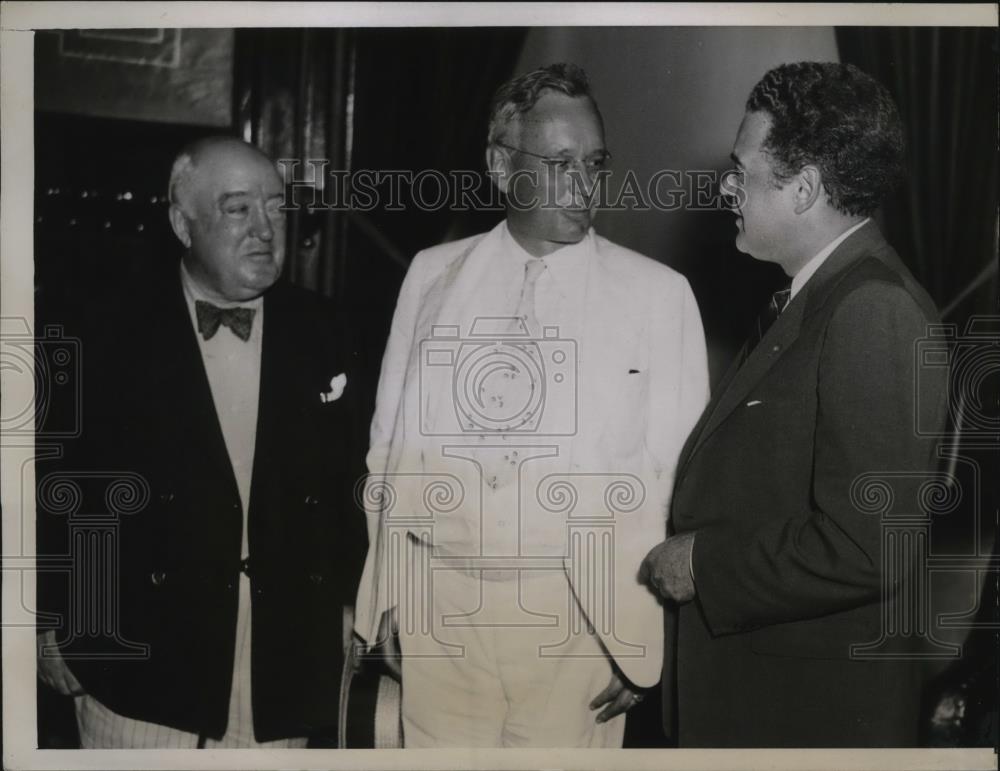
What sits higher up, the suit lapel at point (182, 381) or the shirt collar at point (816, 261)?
the shirt collar at point (816, 261)

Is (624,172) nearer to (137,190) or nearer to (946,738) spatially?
(137,190)

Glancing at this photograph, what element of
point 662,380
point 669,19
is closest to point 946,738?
point 662,380

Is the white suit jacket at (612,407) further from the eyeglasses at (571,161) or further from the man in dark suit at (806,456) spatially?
the eyeglasses at (571,161)

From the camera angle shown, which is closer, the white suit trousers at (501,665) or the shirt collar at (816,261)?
the shirt collar at (816,261)

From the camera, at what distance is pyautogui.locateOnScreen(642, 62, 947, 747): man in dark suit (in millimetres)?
2389

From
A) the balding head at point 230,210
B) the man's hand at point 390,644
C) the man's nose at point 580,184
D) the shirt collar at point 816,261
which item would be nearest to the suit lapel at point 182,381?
the balding head at point 230,210

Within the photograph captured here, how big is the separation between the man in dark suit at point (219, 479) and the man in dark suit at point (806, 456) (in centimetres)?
86

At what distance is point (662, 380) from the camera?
253 cm

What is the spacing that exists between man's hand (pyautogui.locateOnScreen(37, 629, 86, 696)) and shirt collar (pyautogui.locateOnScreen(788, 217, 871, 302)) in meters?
2.01

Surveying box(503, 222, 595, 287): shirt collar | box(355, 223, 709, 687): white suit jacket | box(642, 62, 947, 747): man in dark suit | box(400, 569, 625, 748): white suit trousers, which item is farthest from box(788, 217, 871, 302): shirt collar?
box(400, 569, 625, 748): white suit trousers

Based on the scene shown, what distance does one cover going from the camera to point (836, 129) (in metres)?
2.46

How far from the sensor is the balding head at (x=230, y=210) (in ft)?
8.38

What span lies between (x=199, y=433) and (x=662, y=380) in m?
1.14

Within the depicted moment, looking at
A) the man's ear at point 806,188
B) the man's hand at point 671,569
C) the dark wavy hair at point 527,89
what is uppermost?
the dark wavy hair at point 527,89
